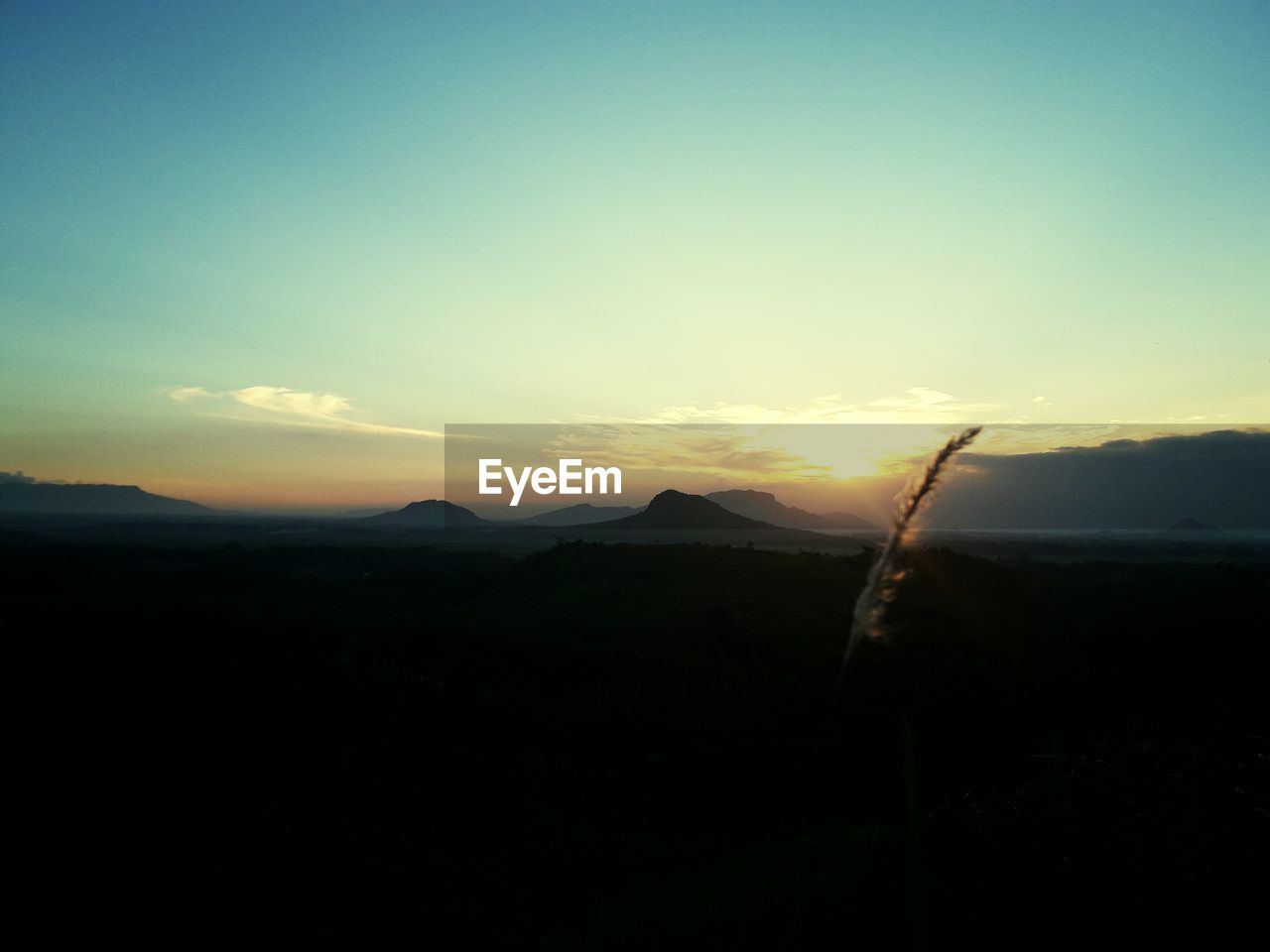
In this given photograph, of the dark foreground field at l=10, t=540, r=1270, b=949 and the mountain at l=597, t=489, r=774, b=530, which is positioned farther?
the mountain at l=597, t=489, r=774, b=530

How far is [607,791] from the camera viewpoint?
10.2 meters

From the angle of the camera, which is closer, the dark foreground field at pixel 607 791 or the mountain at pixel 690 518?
the dark foreground field at pixel 607 791

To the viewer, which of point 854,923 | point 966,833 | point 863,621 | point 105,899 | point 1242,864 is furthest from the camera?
point 105,899

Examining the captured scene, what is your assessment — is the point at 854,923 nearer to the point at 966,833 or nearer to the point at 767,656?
the point at 966,833

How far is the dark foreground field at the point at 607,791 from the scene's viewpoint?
4293 mm

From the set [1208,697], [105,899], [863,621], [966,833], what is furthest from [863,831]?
[1208,697]

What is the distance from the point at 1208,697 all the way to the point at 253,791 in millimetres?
24656

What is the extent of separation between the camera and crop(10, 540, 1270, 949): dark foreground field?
4.29m

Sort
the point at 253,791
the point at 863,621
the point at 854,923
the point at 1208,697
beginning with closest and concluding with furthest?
1. the point at 863,621
2. the point at 854,923
3. the point at 253,791
4. the point at 1208,697

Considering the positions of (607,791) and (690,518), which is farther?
(690,518)

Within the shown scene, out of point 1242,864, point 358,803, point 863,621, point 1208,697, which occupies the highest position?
point 863,621

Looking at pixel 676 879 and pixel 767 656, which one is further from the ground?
pixel 676 879

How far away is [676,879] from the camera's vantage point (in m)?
6.41

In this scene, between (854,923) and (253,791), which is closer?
(854,923)
